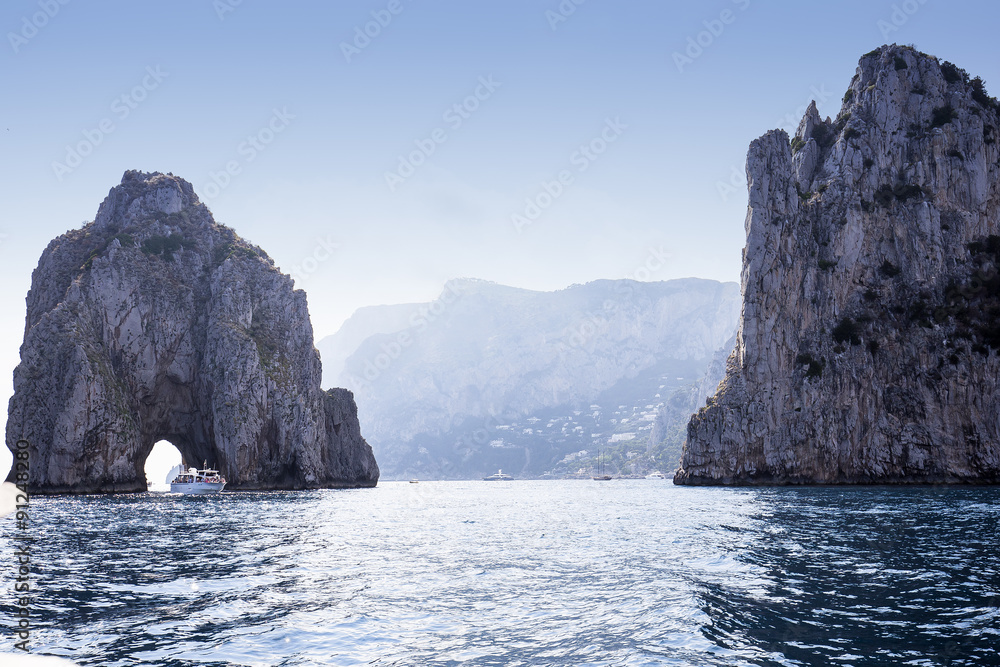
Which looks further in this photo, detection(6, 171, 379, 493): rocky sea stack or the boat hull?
the boat hull

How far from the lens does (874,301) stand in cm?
11131

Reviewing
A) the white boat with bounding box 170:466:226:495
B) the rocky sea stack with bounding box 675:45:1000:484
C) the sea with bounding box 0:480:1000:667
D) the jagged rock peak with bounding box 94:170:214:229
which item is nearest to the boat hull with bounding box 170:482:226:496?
the white boat with bounding box 170:466:226:495

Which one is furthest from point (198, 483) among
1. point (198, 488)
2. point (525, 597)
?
point (525, 597)

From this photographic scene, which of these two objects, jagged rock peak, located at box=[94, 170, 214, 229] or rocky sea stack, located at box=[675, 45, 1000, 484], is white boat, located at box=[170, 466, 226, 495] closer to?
jagged rock peak, located at box=[94, 170, 214, 229]

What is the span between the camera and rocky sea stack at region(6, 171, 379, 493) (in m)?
97.1

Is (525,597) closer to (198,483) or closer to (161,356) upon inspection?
(198,483)

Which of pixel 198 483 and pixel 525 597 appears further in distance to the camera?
pixel 198 483

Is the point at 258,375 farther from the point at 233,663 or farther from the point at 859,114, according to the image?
the point at 859,114

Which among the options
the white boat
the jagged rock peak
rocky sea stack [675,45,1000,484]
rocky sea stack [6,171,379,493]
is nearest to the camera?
rocky sea stack [6,171,379,493]

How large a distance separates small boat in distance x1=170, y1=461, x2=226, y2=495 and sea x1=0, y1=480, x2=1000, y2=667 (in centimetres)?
7716

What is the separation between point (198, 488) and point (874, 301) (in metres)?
122

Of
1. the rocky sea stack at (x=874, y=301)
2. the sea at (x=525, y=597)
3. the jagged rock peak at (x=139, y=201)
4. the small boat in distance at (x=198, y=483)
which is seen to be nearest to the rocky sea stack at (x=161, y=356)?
the jagged rock peak at (x=139, y=201)

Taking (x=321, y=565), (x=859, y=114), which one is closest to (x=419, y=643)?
(x=321, y=565)

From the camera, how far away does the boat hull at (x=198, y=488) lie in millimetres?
105250
